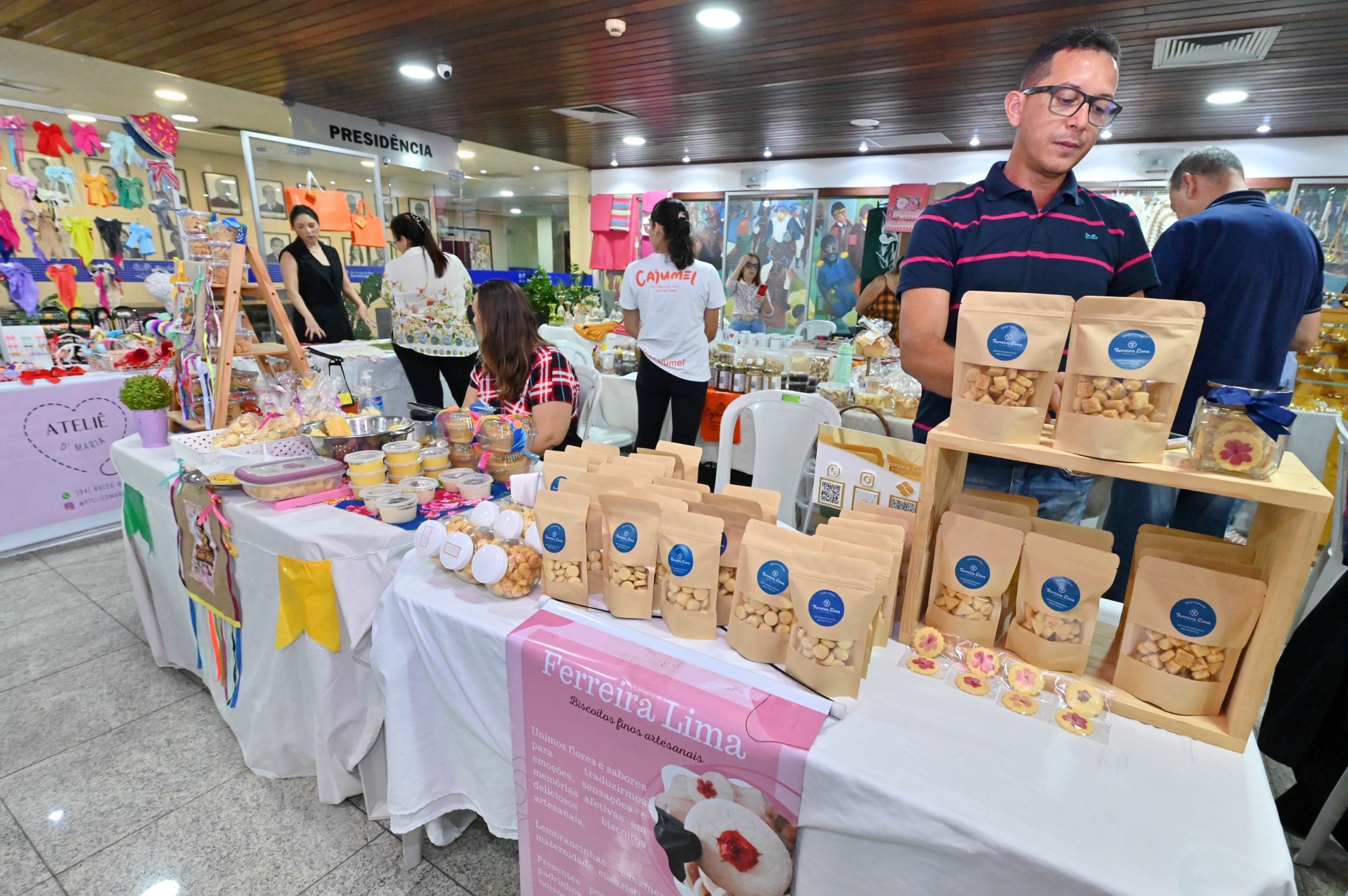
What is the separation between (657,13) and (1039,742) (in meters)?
3.63

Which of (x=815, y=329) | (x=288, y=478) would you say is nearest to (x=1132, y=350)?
(x=288, y=478)

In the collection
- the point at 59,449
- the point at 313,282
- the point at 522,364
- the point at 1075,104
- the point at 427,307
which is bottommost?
the point at 59,449

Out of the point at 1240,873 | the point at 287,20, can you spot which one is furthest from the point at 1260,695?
the point at 287,20

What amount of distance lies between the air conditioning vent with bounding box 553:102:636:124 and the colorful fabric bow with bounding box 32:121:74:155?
130 inches

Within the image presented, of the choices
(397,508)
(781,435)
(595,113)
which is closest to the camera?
(397,508)

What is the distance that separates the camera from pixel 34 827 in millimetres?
1604

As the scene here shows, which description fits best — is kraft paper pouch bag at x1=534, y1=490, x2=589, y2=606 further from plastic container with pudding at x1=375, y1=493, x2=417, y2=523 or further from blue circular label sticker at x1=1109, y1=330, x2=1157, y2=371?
blue circular label sticker at x1=1109, y1=330, x2=1157, y2=371

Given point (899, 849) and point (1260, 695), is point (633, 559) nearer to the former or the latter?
point (899, 849)

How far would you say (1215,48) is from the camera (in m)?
3.24

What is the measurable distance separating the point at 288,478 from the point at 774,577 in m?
1.30

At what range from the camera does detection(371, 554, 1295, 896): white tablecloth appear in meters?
0.68

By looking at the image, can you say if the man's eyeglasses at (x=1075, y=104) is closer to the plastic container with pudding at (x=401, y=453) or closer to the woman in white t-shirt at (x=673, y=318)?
the plastic container with pudding at (x=401, y=453)

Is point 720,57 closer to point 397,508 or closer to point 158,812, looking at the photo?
point 397,508

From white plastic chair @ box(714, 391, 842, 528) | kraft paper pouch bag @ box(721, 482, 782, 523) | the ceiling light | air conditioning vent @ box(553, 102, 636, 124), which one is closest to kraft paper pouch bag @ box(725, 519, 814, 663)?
kraft paper pouch bag @ box(721, 482, 782, 523)
